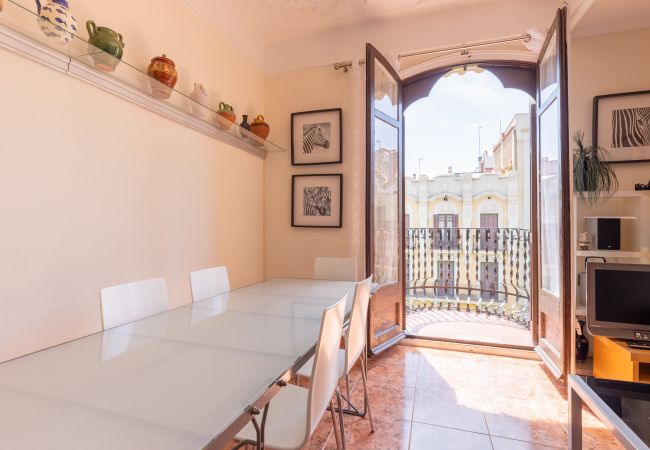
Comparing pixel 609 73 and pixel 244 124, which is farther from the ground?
pixel 609 73

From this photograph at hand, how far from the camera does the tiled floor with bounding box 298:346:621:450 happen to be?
5.85ft

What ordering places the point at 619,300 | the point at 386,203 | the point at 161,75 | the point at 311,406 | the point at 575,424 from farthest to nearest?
the point at 386,203
the point at 619,300
the point at 161,75
the point at 575,424
the point at 311,406

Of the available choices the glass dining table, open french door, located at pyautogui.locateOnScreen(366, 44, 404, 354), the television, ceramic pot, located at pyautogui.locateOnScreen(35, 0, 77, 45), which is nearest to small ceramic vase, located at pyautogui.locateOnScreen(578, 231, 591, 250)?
the television

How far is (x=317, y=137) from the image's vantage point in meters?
3.34

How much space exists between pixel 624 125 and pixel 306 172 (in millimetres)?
2736

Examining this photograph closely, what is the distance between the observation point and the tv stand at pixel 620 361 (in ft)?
6.41

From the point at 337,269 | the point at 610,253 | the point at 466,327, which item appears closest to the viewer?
the point at 610,253

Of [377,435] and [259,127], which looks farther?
[259,127]

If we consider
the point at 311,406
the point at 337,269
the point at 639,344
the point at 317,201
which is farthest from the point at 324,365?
the point at 317,201

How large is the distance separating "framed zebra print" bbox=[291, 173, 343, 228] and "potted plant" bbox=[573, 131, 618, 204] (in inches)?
77.7

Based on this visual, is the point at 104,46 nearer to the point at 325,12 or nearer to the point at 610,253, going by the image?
the point at 325,12

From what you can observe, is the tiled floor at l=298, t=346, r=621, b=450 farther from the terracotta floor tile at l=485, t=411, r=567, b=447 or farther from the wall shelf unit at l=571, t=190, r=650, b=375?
the wall shelf unit at l=571, t=190, r=650, b=375

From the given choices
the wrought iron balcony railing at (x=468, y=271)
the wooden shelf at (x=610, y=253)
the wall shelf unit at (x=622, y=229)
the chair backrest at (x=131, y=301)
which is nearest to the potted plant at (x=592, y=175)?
the wall shelf unit at (x=622, y=229)

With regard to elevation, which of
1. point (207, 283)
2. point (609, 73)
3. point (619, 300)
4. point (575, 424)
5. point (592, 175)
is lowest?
point (575, 424)
